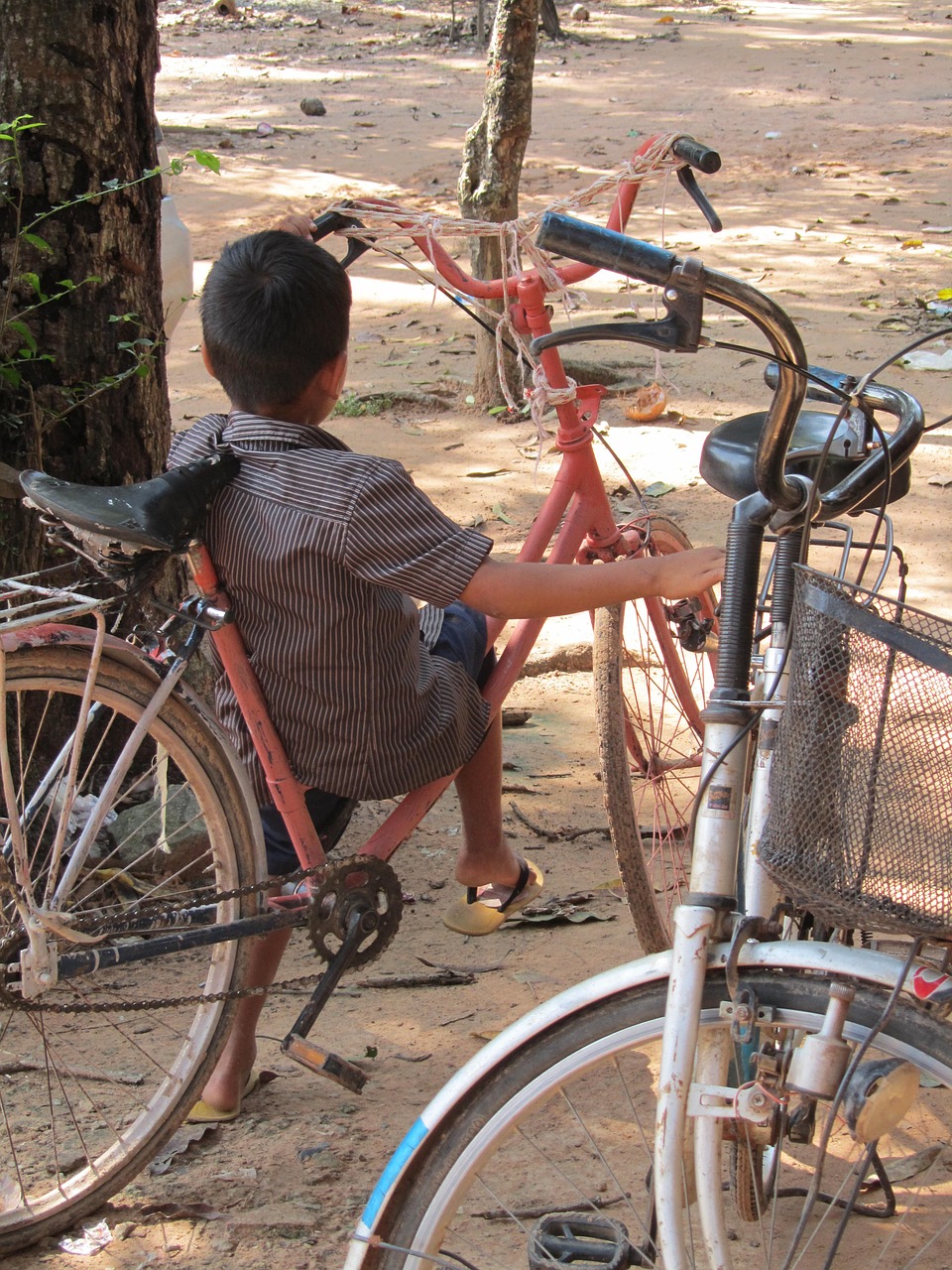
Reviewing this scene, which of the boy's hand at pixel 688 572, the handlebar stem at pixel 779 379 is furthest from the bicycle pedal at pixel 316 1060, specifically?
the handlebar stem at pixel 779 379

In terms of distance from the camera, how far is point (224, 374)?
2.08 metres

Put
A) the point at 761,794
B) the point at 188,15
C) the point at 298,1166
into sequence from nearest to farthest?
the point at 761,794 → the point at 298,1166 → the point at 188,15

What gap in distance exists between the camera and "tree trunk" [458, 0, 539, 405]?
5.39 metres

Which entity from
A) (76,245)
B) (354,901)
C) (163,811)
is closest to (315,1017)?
(354,901)

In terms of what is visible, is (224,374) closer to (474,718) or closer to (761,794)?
(474,718)

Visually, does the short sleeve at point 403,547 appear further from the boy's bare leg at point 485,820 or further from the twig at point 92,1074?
the twig at point 92,1074

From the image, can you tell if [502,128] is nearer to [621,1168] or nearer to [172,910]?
[172,910]

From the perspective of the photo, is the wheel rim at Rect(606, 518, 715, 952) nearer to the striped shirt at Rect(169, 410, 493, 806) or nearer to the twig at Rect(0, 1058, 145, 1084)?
the striped shirt at Rect(169, 410, 493, 806)

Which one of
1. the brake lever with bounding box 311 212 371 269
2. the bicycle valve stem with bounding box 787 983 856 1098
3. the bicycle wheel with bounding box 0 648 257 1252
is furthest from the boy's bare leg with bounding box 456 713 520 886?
the bicycle valve stem with bounding box 787 983 856 1098

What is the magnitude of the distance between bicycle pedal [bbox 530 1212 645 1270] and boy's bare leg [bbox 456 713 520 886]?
0.80 m

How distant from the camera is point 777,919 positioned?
1.53 meters

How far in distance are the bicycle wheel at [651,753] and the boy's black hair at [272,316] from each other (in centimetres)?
89

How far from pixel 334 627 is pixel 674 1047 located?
93 cm

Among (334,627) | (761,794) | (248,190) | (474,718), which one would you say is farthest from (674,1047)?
(248,190)
